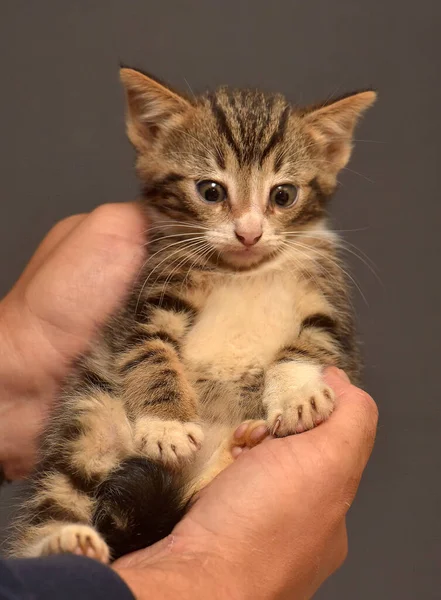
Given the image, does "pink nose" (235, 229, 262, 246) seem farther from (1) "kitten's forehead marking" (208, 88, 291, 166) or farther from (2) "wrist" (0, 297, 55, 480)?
(2) "wrist" (0, 297, 55, 480)

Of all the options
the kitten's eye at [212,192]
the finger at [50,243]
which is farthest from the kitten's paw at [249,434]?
the finger at [50,243]

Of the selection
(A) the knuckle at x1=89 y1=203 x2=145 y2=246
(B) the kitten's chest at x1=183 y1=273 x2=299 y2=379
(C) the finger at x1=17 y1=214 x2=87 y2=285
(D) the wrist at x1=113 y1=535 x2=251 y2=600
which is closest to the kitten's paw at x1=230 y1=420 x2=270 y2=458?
(B) the kitten's chest at x1=183 y1=273 x2=299 y2=379

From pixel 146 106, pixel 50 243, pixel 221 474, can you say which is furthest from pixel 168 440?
pixel 50 243

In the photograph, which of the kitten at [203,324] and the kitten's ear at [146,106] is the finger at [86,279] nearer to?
the kitten at [203,324]

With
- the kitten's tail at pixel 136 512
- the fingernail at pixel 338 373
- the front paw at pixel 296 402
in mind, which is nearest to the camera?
the kitten's tail at pixel 136 512

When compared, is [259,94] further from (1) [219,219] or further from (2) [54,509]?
(2) [54,509]

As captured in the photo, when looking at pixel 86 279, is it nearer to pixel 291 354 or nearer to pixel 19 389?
pixel 19 389
